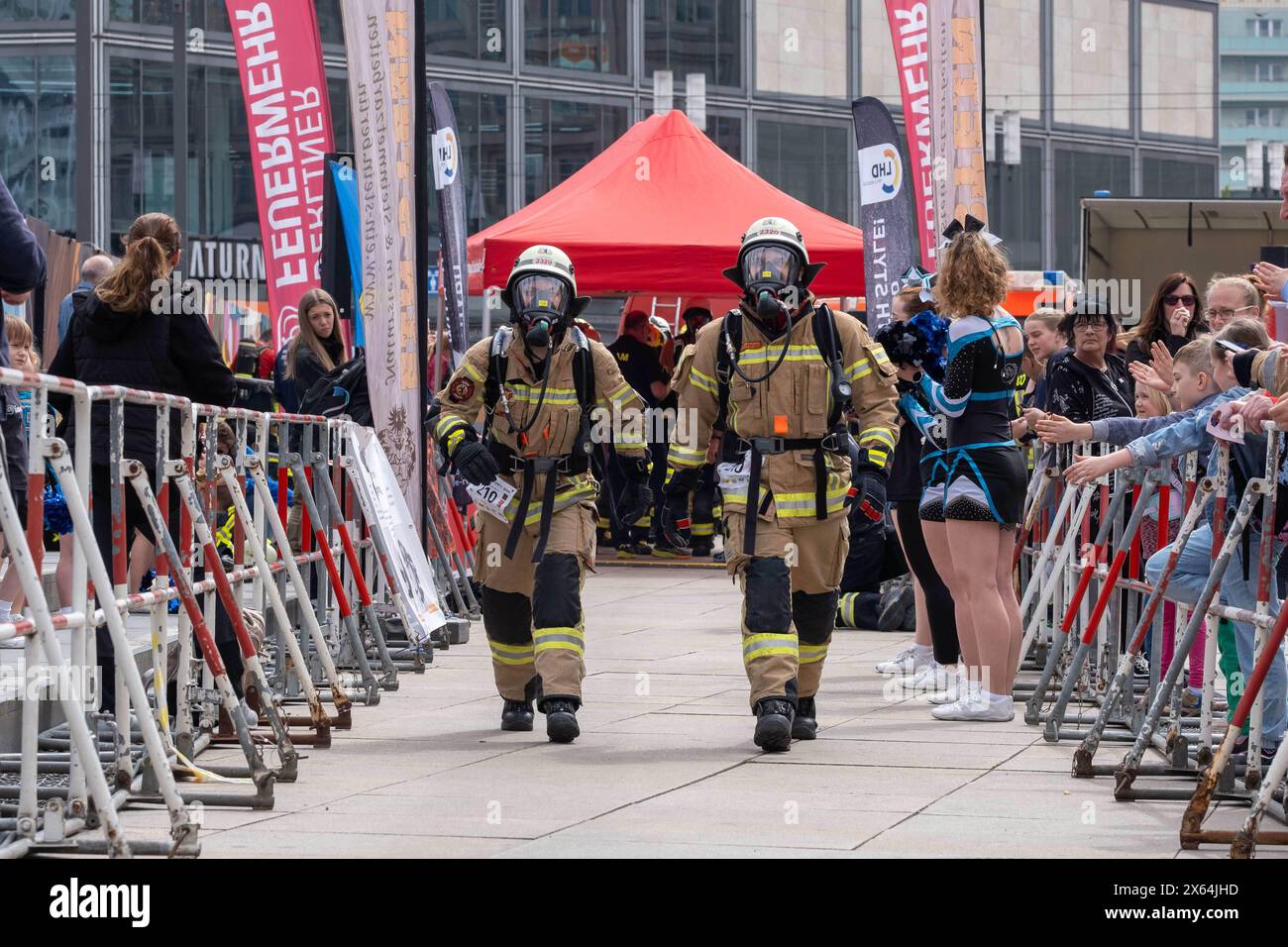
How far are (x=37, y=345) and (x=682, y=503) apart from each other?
7.78 metres

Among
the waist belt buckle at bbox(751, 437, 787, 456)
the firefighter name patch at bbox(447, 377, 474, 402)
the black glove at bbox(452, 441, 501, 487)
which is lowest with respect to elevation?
the black glove at bbox(452, 441, 501, 487)

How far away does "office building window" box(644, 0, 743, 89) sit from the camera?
4516 cm

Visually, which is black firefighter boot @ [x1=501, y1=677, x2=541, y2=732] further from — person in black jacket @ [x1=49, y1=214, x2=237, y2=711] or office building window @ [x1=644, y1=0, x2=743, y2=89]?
office building window @ [x1=644, y1=0, x2=743, y2=89]

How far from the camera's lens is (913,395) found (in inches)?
369

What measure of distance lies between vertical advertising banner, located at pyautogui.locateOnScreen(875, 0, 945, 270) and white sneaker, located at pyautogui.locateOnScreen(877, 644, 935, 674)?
3.51 metres

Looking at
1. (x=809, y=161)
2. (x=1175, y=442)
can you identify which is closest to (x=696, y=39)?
(x=809, y=161)

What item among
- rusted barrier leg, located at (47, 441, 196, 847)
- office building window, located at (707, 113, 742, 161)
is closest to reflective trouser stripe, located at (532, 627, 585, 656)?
rusted barrier leg, located at (47, 441, 196, 847)

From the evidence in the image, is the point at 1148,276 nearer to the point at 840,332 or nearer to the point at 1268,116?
the point at 840,332

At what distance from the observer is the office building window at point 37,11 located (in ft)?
128

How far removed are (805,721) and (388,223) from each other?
461 centimetres

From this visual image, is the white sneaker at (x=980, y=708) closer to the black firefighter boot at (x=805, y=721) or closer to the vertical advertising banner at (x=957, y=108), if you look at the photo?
the black firefighter boot at (x=805, y=721)

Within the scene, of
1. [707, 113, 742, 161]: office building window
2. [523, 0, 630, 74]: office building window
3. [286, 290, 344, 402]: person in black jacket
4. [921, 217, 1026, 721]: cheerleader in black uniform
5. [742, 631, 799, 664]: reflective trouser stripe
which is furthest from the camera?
[707, 113, 742, 161]: office building window

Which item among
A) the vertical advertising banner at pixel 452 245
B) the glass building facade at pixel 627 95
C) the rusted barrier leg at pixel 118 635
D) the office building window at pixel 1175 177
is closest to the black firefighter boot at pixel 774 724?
the rusted barrier leg at pixel 118 635

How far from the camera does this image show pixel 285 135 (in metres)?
12.6
